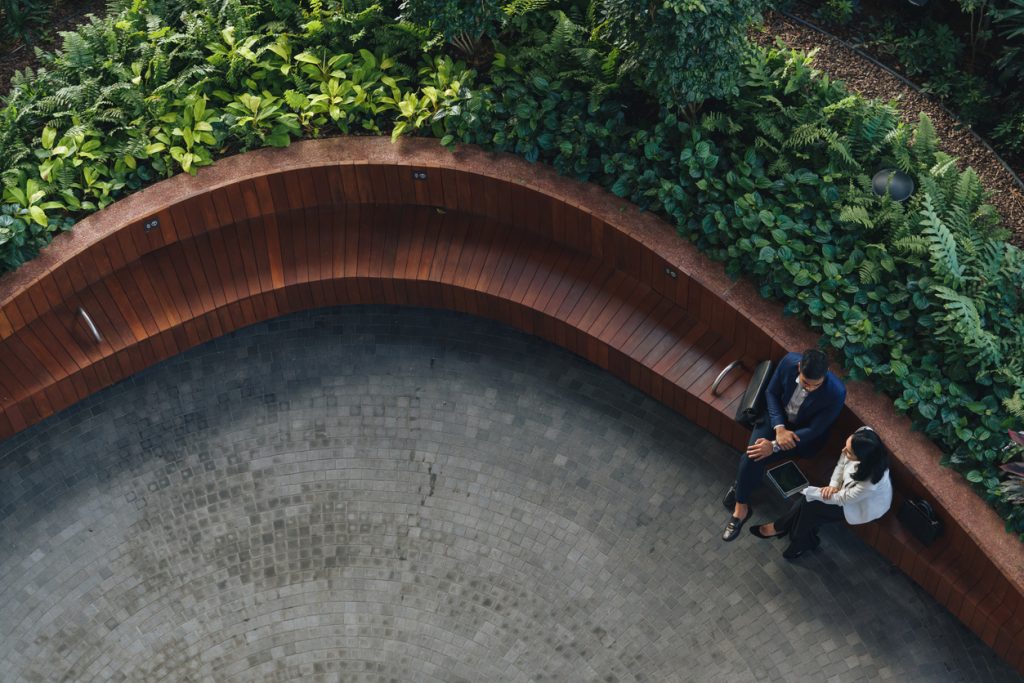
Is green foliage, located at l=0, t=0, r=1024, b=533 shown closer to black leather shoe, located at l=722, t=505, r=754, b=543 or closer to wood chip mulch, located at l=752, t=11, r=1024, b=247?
wood chip mulch, located at l=752, t=11, r=1024, b=247

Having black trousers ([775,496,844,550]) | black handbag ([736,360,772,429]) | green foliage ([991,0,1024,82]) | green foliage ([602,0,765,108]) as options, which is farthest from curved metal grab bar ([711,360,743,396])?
green foliage ([991,0,1024,82])

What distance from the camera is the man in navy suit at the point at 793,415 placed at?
27.4ft

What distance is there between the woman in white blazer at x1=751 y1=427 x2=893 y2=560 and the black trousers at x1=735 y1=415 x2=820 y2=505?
332 millimetres

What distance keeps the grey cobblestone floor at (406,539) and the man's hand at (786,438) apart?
3.61 feet

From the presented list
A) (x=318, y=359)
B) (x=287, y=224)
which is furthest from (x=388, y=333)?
(x=287, y=224)

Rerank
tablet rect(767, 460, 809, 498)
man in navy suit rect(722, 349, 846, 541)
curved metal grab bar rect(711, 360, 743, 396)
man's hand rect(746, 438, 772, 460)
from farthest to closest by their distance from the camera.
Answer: curved metal grab bar rect(711, 360, 743, 396) → tablet rect(767, 460, 809, 498) → man's hand rect(746, 438, 772, 460) → man in navy suit rect(722, 349, 846, 541)

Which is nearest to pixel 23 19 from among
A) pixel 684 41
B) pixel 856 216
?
pixel 684 41

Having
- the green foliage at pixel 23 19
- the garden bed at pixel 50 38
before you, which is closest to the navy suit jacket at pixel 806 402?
the garden bed at pixel 50 38

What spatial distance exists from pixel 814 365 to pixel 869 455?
742 mm

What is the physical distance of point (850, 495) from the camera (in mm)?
8242

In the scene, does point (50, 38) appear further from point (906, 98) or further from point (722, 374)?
point (906, 98)

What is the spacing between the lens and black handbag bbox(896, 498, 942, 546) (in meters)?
8.50

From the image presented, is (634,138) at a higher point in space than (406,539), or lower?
higher

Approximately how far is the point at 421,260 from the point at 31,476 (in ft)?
13.0
